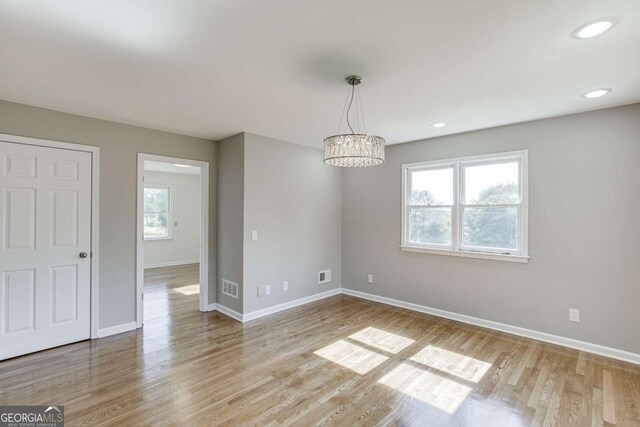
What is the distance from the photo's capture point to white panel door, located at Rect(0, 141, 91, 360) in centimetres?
300

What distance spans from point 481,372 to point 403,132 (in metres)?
2.81

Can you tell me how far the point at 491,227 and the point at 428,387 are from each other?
2.22 meters

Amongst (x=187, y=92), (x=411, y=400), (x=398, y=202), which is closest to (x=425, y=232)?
(x=398, y=202)

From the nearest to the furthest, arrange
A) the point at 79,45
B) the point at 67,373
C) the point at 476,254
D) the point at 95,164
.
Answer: the point at 79,45, the point at 67,373, the point at 95,164, the point at 476,254

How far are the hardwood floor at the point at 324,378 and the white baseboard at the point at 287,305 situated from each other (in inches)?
10.5

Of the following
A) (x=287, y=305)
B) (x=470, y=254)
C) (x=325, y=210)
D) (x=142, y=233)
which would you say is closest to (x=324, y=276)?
(x=287, y=305)

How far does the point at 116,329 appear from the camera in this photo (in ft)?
11.9

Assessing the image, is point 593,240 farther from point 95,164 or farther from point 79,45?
point 95,164

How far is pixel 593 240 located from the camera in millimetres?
3178

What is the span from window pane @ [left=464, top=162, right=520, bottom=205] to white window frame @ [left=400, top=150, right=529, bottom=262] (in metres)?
0.06

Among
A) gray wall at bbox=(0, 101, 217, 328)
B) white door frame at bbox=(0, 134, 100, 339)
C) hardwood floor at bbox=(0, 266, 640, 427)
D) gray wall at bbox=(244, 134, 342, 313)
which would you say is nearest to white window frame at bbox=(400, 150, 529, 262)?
hardwood floor at bbox=(0, 266, 640, 427)

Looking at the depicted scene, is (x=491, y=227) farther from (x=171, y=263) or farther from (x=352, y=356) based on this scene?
(x=171, y=263)

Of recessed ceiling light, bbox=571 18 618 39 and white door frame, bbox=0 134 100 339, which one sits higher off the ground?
recessed ceiling light, bbox=571 18 618 39

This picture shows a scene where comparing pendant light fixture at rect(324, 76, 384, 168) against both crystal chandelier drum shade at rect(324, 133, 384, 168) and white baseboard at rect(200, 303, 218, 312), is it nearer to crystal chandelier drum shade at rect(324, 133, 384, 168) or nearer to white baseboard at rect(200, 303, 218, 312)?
crystal chandelier drum shade at rect(324, 133, 384, 168)
